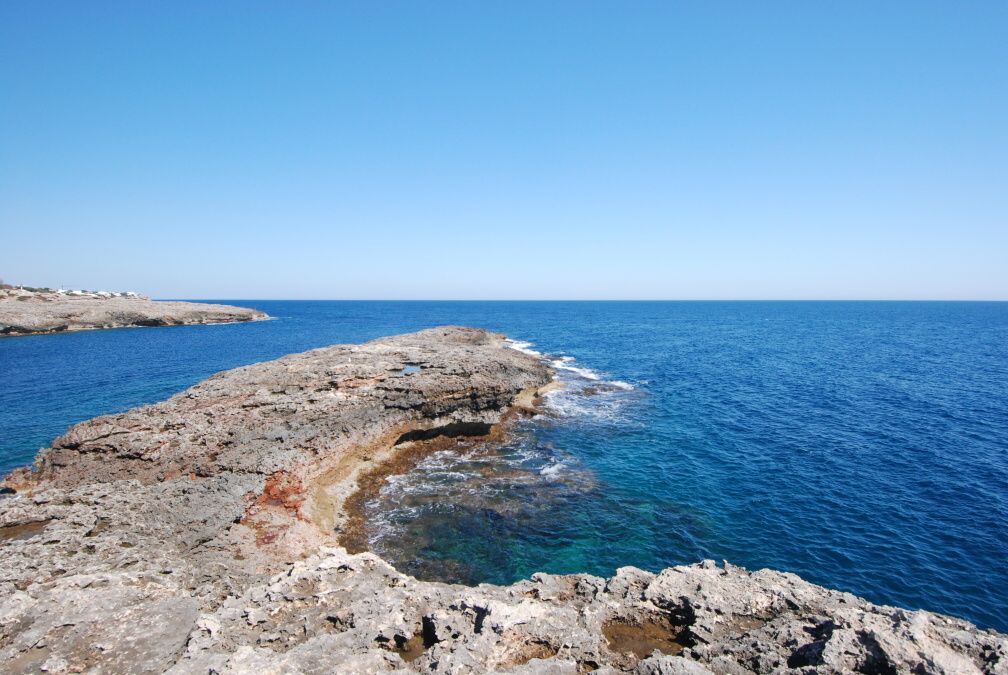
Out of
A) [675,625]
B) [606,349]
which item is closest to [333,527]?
[675,625]

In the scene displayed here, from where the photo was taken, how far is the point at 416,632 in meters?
10.9

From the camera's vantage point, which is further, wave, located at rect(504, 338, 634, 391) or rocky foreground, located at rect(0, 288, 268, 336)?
rocky foreground, located at rect(0, 288, 268, 336)

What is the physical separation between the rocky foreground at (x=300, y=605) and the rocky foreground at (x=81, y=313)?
321 feet

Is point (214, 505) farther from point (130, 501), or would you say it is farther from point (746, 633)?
point (746, 633)

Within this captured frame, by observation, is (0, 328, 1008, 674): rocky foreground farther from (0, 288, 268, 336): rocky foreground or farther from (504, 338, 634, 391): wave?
(0, 288, 268, 336): rocky foreground

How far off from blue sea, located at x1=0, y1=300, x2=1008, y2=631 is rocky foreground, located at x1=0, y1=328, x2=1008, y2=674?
21.5 ft

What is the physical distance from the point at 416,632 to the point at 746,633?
7939 mm

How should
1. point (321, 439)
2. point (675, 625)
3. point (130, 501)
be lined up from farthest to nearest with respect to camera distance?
1. point (321, 439)
2. point (130, 501)
3. point (675, 625)

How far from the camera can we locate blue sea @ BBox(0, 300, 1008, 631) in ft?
63.6

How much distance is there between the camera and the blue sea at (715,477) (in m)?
19.4

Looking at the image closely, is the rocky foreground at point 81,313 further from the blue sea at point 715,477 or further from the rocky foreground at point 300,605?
the rocky foreground at point 300,605

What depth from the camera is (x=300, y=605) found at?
11.7m

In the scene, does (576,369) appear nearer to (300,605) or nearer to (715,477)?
(715,477)

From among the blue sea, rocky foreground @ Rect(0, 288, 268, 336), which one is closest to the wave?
the blue sea
